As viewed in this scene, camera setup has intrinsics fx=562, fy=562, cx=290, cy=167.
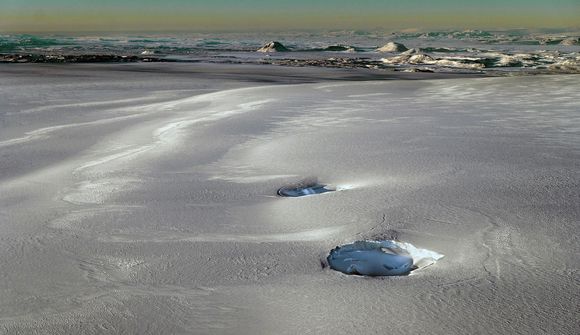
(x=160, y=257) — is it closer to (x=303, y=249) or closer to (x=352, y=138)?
(x=303, y=249)

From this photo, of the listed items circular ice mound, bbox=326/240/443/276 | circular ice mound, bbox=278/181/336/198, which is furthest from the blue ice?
circular ice mound, bbox=278/181/336/198

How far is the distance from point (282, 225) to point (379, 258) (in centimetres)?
77

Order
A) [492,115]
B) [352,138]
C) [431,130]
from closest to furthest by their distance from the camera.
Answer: [352,138], [431,130], [492,115]

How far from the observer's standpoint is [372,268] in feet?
9.88

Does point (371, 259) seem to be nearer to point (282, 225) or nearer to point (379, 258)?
point (379, 258)

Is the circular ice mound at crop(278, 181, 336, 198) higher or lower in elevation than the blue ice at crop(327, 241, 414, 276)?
higher

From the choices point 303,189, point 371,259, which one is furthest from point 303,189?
point 371,259

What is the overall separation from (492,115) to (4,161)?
21.7 ft

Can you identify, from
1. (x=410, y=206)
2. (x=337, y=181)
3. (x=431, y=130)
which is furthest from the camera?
(x=431, y=130)

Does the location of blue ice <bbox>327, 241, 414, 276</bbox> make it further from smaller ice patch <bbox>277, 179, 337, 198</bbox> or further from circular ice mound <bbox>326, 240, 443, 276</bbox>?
smaller ice patch <bbox>277, 179, 337, 198</bbox>

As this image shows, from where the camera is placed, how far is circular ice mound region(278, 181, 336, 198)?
4.45 meters

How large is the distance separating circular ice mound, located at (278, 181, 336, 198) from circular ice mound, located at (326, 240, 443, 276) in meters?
1.19

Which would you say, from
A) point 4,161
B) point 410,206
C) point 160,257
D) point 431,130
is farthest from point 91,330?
point 431,130

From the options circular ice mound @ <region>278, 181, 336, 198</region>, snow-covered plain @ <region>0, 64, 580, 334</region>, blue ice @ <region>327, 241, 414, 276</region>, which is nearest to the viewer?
snow-covered plain @ <region>0, 64, 580, 334</region>
